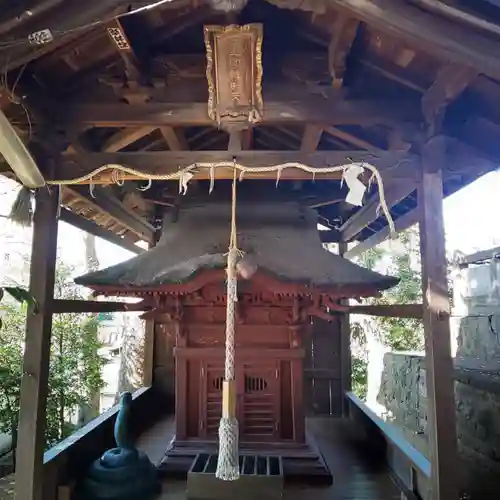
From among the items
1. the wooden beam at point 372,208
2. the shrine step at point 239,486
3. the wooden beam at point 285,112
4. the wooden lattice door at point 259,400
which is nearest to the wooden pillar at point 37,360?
the wooden beam at point 285,112

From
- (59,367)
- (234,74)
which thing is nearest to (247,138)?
(234,74)

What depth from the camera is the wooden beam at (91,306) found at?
3.35 m

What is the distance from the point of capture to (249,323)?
5199 mm

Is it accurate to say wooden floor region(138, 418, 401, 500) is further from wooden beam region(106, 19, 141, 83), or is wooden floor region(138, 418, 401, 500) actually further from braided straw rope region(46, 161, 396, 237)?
wooden beam region(106, 19, 141, 83)

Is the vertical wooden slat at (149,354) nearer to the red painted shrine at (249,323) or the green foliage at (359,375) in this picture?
the red painted shrine at (249,323)

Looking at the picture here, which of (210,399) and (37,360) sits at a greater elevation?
(37,360)

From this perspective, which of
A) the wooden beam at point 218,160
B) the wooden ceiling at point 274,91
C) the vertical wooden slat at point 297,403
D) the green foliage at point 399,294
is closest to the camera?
the wooden ceiling at point 274,91

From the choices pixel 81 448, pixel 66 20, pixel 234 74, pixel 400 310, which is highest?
pixel 66 20

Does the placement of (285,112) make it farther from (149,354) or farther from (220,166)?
(149,354)

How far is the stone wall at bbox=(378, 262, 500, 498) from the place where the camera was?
505 centimetres

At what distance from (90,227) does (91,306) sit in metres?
1.26

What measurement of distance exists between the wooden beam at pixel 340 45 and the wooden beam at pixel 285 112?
0.18 m

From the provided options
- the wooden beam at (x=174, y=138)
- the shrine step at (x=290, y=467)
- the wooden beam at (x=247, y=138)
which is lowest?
the shrine step at (x=290, y=467)

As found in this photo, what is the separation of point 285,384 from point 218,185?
2.63 metres
